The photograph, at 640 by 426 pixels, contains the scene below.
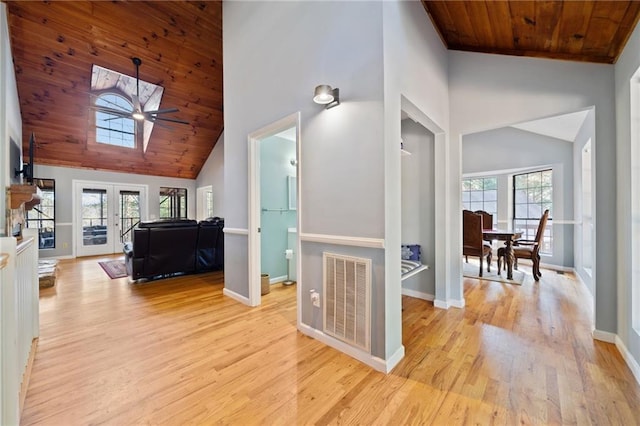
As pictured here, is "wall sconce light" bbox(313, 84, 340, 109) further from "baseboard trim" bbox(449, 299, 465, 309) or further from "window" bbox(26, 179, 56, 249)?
"window" bbox(26, 179, 56, 249)

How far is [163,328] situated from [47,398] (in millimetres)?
928

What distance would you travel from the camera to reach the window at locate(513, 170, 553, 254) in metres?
4.91

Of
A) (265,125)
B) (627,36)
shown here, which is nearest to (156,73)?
(265,125)

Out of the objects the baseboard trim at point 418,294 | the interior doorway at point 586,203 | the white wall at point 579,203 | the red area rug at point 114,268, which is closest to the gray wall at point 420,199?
the baseboard trim at point 418,294

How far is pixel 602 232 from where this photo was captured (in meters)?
2.17

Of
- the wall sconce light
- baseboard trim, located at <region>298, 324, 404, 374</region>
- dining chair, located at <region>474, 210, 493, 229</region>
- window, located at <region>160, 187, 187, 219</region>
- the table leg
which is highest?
the wall sconce light

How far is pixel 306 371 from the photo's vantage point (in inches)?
71.4

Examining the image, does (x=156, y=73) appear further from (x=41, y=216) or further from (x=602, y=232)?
(x=602, y=232)

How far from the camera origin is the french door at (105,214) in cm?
663

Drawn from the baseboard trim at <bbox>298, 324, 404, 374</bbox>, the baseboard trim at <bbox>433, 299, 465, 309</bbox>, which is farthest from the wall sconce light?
the baseboard trim at <bbox>433, 299, 465, 309</bbox>

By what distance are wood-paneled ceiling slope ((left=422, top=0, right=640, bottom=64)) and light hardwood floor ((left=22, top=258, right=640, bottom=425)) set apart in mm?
2394

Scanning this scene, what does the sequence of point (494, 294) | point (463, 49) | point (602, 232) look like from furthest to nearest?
point (494, 294) < point (463, 49) < point (602, 232)

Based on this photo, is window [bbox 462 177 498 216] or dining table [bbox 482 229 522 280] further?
window [bbox 462 177 498 216]

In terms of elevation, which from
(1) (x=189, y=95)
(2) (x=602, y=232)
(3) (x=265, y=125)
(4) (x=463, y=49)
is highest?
(1) (x=189, y=95)
